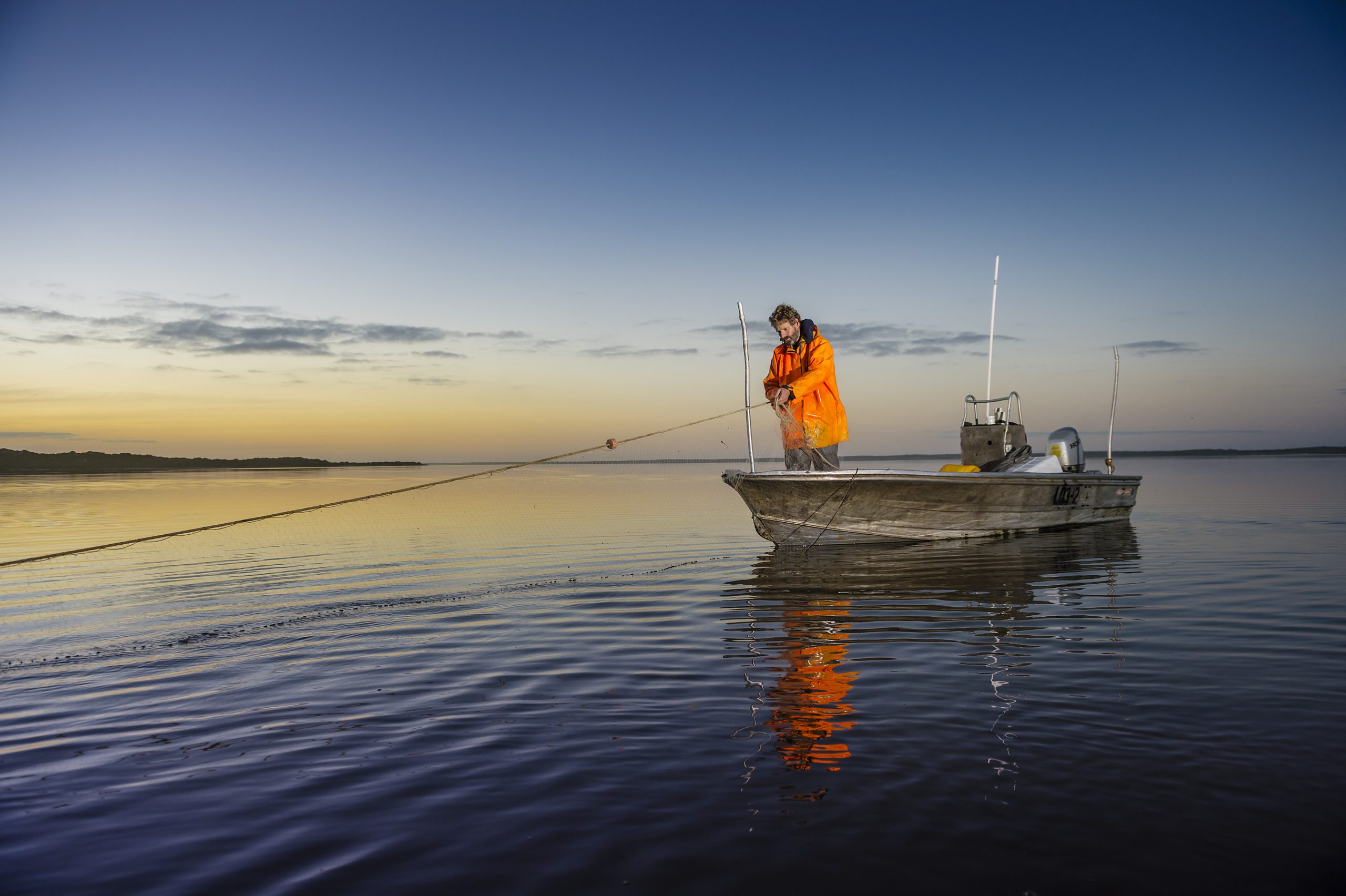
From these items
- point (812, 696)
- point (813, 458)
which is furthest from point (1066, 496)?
point (812, 696)

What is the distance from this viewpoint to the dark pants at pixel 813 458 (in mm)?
12615

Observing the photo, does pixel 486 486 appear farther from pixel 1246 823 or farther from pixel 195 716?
pixel 1246 823

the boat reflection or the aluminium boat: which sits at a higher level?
the aluminium boat

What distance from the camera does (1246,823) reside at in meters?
3.25

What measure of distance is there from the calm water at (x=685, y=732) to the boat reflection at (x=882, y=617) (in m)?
0.05

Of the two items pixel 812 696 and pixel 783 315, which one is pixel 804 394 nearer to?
pixel 783 315

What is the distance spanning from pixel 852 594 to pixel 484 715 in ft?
17.2

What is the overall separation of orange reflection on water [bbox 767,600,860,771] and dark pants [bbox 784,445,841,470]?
496 cm

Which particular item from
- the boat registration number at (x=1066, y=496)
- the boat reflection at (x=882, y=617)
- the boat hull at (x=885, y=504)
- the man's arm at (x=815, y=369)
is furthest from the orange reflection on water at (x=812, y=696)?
the boat registration number at (x=1066, y=496)

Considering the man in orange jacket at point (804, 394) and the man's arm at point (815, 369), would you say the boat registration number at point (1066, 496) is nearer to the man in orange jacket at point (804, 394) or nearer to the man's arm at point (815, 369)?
the man in orange jacket at point (804, 394)

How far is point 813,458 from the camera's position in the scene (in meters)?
12.7

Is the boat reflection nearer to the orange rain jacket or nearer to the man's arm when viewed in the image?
the orange rain jacket

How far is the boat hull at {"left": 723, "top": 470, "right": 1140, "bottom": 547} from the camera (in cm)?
1266

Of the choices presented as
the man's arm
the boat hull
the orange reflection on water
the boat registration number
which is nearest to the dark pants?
the boat hull
